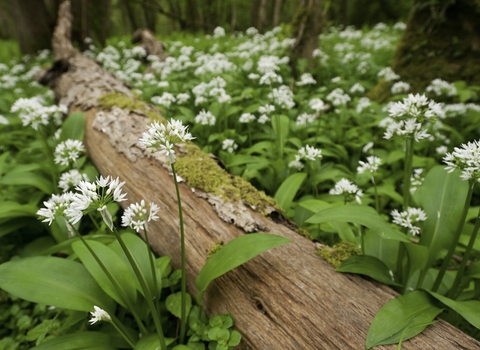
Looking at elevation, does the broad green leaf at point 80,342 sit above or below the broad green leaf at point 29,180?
below

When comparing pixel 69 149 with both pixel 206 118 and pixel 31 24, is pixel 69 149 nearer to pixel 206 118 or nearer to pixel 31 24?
pixel 206 118

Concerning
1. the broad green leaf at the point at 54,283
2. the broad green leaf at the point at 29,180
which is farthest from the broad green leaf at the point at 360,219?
the broad green leaf at the point at 29,180

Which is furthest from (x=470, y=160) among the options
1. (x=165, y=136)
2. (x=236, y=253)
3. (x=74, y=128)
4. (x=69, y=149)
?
(x=74, y=128)

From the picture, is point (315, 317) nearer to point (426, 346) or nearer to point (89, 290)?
point (426, 346)

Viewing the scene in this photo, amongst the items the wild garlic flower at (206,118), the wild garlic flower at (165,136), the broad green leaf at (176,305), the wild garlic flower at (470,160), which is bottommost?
the broad green leaf at (176,305)

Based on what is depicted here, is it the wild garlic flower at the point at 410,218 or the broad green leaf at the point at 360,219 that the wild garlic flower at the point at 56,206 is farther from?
the wild garlic flower at the point at 410,218

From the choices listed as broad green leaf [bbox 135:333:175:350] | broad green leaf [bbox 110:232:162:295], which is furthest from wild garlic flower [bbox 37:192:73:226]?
broad green leaf [bbox 135:333:175:350]

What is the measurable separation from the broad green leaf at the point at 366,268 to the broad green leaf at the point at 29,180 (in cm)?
226

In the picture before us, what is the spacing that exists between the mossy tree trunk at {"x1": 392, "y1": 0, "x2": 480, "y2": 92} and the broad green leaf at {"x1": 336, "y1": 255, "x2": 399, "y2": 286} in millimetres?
3531

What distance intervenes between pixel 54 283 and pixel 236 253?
0.92m

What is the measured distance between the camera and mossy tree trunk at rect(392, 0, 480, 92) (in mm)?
4047

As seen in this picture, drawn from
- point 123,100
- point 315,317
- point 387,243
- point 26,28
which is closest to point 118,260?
point 315,317

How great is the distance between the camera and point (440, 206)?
191 cm

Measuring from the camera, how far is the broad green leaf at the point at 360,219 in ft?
4.80
